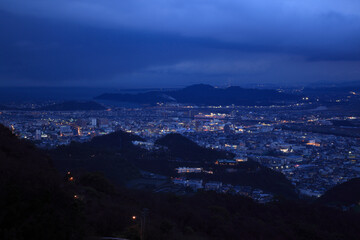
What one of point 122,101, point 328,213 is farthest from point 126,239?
point 122,101

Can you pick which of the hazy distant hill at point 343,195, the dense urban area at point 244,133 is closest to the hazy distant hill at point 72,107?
the dense urban area at point 244,133

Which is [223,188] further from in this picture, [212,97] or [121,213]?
[212,97]

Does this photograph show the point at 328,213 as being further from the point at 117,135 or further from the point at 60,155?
the point at 117,135

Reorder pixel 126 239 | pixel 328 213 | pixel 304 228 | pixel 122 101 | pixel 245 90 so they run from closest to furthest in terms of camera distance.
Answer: pixel 126 239 → pixel 304 228 → pixel 328 213 → pixel 122 101 → pixel 245 90

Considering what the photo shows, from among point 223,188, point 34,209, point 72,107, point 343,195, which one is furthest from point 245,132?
point 34,209

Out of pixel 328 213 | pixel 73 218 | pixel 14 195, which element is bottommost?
pixel 328 213

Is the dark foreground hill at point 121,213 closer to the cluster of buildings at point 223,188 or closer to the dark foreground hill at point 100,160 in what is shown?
the cluster of buildings at point 223,188

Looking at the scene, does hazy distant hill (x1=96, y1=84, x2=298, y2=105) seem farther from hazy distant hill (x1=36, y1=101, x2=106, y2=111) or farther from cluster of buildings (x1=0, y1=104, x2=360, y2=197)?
hazy distant hill (x1=36, y1=101, x2=106, y2=111)
